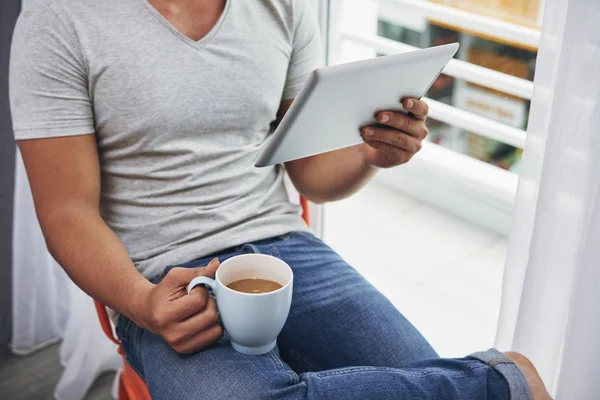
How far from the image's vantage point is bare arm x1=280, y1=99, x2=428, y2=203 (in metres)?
1.01

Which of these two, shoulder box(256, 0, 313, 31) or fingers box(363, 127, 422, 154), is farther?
shoulder box(256, 0, 313, 31)

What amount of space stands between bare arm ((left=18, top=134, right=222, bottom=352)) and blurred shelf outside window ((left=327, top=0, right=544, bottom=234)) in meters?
1.11

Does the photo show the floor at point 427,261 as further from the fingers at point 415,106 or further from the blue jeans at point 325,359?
the fingers at point 415,106

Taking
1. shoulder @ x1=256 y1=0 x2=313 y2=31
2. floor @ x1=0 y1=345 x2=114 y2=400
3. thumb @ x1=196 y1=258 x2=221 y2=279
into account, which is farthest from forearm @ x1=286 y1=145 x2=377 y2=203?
floor @ x1=0 y1=345 x2=114 y2=400

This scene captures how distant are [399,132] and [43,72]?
1.73 feet

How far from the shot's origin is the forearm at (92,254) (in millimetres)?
991

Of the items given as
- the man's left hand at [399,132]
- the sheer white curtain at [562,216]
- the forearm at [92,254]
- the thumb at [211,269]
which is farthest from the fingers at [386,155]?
the forearm at [92,254]

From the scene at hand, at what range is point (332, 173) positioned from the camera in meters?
1.20

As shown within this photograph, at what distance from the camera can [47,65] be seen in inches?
39.1

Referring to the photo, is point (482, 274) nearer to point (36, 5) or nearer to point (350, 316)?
point (350, 316)

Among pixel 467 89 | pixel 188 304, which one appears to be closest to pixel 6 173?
pixel 188 304

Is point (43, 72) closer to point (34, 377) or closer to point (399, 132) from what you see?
point (399, 132)

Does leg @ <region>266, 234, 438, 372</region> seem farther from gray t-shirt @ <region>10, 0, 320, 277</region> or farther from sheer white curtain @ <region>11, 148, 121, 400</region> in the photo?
sheer white curtain @ <region>11, 148, 121, 400</region>

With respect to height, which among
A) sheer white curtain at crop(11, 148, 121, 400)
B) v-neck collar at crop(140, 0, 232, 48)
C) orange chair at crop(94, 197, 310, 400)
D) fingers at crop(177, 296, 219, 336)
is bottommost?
sheer white curtain at crop(11, 148, 121, 400)
